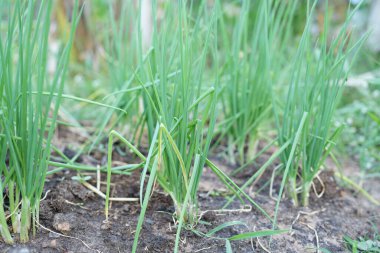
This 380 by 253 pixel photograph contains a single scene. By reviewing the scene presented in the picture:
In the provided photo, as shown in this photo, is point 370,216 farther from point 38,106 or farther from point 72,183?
point 38,106

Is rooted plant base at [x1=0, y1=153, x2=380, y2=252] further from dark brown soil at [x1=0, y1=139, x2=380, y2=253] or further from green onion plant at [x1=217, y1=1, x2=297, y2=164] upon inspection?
green onion plant at [x1=217, y1=1, x2=297, y2=164]

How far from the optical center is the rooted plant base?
1.05 m

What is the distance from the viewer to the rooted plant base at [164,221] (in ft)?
3.45

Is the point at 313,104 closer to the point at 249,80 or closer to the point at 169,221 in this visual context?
the point at 249,80

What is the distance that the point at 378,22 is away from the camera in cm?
375

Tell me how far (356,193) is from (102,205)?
0.87m

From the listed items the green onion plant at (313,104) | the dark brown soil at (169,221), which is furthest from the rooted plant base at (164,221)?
the green onion plant at (313,104)

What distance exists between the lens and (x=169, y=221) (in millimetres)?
1150

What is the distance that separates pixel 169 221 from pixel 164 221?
1cm

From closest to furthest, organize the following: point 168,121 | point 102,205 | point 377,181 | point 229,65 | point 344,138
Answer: point 168,121 → point 102,205 → point 229,65 → point 377,181 → point 344,138

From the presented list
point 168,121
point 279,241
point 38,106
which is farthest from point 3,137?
point 279,241

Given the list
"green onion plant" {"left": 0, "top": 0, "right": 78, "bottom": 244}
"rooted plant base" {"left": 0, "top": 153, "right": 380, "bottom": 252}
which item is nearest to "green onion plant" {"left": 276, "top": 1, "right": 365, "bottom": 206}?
"rooted plant base" {"left": 0, "top": 153, "right": 380, "bottom": 252}

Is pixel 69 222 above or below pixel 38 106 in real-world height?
below

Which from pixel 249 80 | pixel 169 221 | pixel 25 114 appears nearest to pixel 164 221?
pixel 169 221
